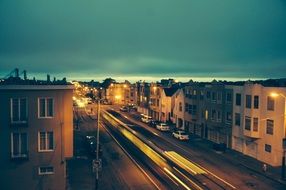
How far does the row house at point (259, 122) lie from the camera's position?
41906 mm

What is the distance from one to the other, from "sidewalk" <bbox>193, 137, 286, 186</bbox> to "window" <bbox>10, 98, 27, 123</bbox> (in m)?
26.6

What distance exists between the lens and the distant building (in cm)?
2745

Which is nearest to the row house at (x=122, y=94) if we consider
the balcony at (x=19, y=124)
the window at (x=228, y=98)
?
the window at (x=228, y=98)

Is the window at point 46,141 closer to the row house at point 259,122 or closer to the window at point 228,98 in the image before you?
the row house at point 259,122

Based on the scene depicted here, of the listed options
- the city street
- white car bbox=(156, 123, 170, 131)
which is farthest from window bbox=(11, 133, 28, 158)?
white car bbox=(156, 123, 170, 131)

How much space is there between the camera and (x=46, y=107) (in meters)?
28.7

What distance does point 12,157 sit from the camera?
90.4ft

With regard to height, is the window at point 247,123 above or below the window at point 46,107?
below

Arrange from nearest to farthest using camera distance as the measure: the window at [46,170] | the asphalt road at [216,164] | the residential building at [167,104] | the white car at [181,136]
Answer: the window at [46,170], the asphalt road at [216,164], the white car at [181,136], the residential building at [167,104]

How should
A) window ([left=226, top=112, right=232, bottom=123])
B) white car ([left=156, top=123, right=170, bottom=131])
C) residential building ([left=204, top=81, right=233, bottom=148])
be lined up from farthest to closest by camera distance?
white car ([left=156, top=123, right=170, bottom=131]) < residential building ([left=204, top=81, right=233, bottom=148]) < window ([left=226, top=112, right=232, bottom=123])

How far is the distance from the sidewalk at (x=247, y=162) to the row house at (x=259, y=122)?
3.48 ft

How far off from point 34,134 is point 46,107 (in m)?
2.46

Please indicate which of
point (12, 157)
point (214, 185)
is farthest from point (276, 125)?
point (12, 157)

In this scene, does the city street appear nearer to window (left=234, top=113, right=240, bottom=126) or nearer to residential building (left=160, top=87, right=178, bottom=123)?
window (left=234, top=113, right=240, bottom=126)
